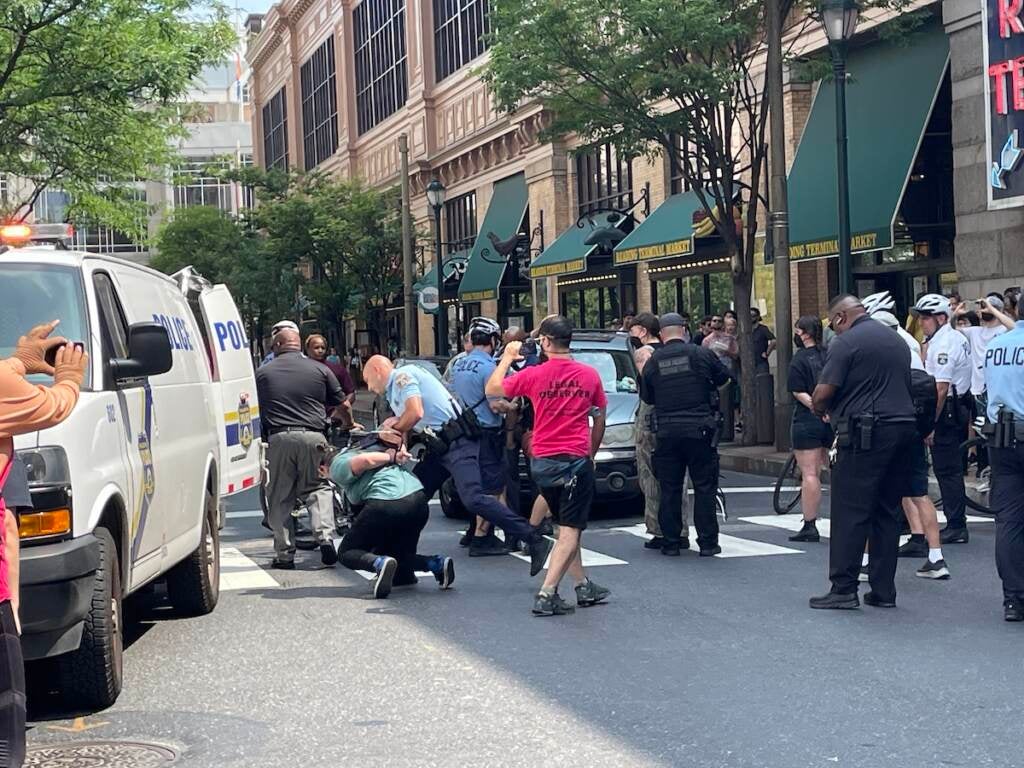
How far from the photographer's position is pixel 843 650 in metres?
8.32

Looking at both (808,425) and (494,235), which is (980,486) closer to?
(808,425)

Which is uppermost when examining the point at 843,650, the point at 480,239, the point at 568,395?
the point at 480,239

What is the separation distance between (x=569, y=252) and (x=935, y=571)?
24833mm

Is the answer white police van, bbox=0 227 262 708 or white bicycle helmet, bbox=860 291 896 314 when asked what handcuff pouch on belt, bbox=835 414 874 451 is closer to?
white bicycle helmet, bbox=860 291 896 314

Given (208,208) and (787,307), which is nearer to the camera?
(787,307)

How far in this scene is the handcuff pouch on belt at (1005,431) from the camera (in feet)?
29.9

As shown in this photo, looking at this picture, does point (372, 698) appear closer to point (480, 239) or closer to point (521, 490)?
point (521, 490)

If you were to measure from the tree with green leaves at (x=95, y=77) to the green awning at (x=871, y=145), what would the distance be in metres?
10.5

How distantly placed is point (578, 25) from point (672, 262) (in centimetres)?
1131

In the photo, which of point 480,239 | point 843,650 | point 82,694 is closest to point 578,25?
point 843,650

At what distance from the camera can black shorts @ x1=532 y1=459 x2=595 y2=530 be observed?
383 inches

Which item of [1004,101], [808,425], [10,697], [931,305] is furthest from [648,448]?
[1004,101]

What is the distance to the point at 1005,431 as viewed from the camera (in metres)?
9.16

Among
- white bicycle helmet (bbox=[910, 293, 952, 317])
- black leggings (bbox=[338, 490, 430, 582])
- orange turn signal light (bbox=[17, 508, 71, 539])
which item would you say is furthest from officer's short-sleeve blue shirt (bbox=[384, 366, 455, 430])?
white bicycle helmet (bbox=[910, 293, 952, 317])
